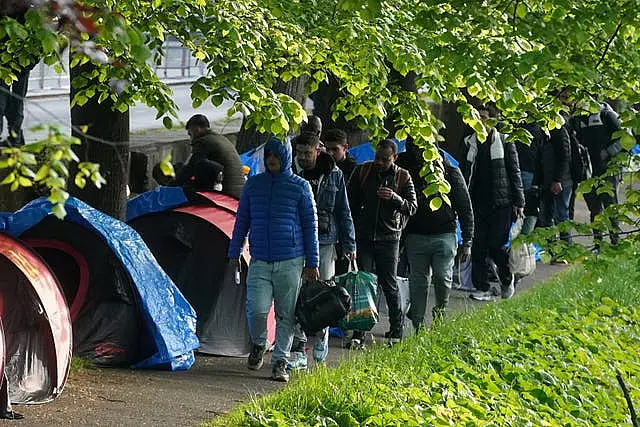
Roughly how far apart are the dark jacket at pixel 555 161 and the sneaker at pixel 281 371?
5.84 metres

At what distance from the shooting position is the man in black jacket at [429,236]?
1114 cm

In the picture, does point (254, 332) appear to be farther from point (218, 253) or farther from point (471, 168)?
point (471, 168)

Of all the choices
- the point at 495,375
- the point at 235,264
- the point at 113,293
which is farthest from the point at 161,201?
the point at 495,375

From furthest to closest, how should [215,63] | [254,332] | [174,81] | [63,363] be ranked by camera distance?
[174,81]
[254,332]
[63,363]
[215,63]

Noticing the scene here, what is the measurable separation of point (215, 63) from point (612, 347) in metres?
5.08

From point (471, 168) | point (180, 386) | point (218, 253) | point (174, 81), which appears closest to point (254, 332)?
point (180, 386)

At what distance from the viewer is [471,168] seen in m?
13.0

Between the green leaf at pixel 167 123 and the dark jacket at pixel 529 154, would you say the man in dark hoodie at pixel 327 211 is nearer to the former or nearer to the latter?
the green leaf at pixel 167 123

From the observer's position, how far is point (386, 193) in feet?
34.7

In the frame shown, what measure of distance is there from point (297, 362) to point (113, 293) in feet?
4.71

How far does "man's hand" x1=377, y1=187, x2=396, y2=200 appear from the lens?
10570 millimetres

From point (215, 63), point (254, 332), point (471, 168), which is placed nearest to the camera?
point (215, 63)

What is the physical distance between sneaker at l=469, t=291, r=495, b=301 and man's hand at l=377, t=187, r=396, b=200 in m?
3.37

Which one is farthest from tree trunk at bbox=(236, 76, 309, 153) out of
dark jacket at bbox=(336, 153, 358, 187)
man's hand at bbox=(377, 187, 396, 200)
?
man's hand at bbox=(377, 187, 396, 200)
